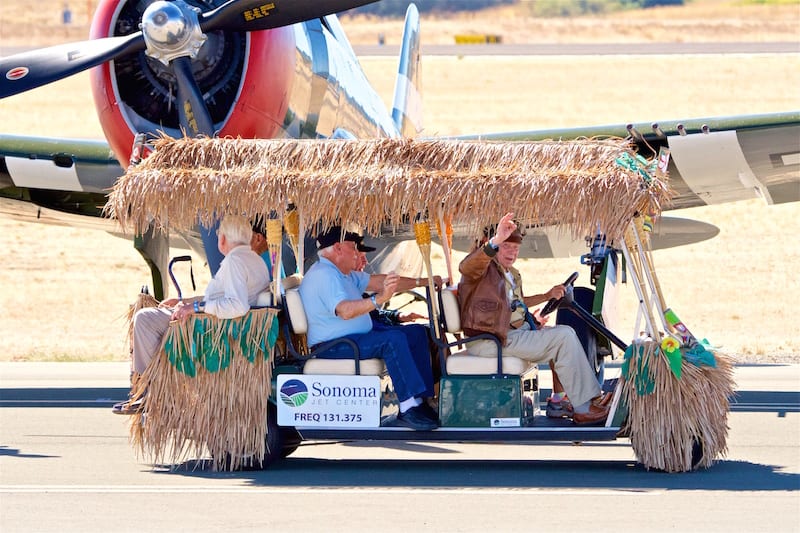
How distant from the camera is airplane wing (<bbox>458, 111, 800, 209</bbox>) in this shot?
12.9 metres

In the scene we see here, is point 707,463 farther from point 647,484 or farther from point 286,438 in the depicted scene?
point 286,438

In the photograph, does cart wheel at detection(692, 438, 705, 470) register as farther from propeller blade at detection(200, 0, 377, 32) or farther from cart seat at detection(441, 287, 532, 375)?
propeller blade at detection(200, 0, 377, 32)

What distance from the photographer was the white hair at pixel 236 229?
8.70m

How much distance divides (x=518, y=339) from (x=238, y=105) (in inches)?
155

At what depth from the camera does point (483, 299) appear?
8484mm

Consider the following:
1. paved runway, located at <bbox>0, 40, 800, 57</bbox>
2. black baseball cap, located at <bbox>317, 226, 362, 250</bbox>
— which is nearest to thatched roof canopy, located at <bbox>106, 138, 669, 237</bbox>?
black baseball cap, located at <bbox>317, 226, 362, 250</bbox>

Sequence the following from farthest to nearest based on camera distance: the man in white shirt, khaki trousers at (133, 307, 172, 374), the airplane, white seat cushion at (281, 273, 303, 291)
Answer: the airplane < white seat cushion at (281, 273, 303, 291) < khaki trousers at (133, 307, 172, 374) < the man in white shirt

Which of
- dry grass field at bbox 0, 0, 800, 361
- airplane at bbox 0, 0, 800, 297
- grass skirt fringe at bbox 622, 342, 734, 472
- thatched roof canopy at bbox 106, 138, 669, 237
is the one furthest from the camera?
dry grass field at bbox 0, 0, 800, 361

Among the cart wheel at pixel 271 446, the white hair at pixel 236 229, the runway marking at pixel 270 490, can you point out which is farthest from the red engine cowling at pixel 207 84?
the runway marking at pixel 270 490

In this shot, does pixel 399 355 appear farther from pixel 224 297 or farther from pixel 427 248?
pixel 224 297

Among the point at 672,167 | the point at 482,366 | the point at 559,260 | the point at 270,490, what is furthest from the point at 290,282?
the point at 559,260

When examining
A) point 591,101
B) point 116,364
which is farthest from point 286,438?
point 591,101

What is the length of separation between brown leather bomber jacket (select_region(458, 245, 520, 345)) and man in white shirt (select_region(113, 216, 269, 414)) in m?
1.29

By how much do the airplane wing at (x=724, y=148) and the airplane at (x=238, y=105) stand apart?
14mm
